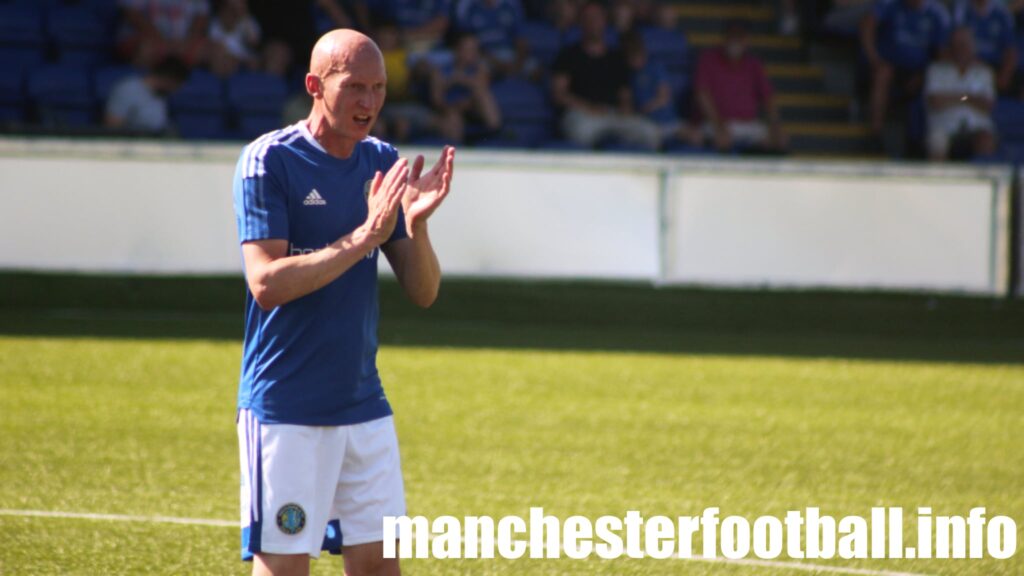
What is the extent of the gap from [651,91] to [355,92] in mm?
13735

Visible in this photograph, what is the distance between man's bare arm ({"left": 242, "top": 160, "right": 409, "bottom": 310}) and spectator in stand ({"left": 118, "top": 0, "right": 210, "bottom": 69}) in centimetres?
1283

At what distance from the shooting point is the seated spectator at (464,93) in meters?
16.4

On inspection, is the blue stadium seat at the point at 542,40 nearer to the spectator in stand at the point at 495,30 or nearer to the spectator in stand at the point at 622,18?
the spectator in stand at the point at 495,30

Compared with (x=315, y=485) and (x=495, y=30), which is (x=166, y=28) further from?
(x=315, y=485)

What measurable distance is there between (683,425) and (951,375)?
3.05m

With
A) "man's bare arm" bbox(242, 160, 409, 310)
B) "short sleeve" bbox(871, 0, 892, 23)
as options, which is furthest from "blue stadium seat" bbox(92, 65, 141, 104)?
"man's bare arm" bbox(242, 160, 409, 310)

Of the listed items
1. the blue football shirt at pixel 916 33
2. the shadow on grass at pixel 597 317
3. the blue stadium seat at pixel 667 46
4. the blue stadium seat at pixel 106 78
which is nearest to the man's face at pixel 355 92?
the shadow on grass at pixel 597 317

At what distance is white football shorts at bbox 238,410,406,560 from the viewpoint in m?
4.02

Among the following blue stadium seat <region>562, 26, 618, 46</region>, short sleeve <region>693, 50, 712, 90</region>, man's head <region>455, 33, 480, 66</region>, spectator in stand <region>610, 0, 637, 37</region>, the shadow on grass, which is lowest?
the shadow on grass

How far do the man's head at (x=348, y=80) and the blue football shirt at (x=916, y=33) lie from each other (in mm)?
16060

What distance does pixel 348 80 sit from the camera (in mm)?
3996

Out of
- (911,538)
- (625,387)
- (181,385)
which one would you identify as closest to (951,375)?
(625,387)

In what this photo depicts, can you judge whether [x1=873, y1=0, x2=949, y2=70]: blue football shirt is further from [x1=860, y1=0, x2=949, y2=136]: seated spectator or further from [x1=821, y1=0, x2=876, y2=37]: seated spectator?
[x1=821, y1=0, x2=876, y2=37]: seated spectator

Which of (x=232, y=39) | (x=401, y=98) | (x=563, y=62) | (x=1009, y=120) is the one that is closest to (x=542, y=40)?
(x=563, y=62)
